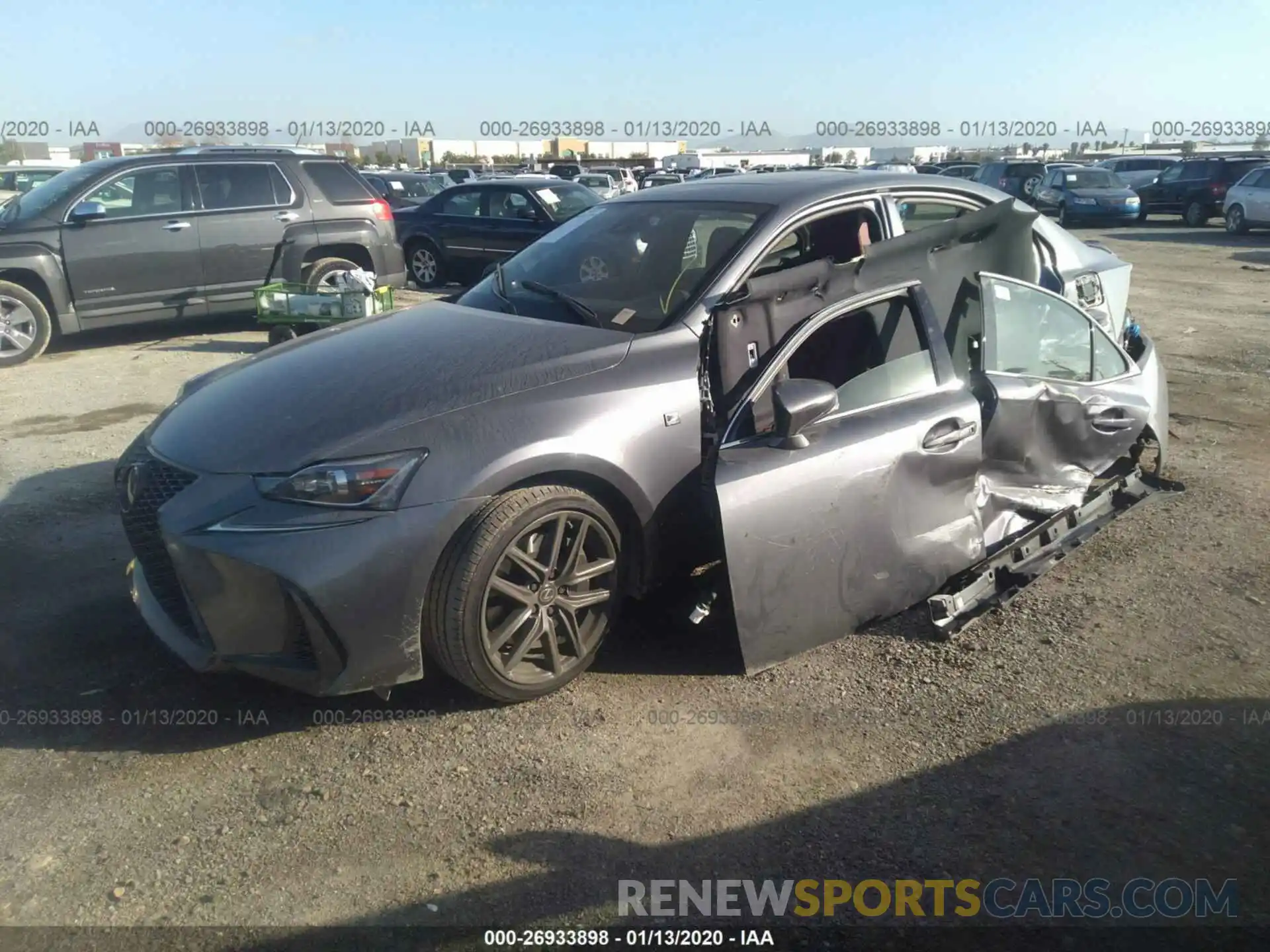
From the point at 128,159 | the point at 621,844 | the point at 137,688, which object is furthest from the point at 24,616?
the point at 128,159

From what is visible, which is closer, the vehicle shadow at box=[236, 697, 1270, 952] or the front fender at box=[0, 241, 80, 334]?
the vehicle shadow at box=[236, 697, 1270, 952]

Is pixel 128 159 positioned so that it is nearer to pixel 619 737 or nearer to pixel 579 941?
pixel 619 737

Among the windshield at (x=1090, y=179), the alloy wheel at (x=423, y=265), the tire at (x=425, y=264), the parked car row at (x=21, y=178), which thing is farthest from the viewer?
the windshield at (x=1090, y=179)

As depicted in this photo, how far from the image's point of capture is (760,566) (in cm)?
344

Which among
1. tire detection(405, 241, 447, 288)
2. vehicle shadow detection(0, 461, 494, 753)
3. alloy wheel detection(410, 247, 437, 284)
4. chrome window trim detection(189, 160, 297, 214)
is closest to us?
vehicle shadow detection(0, 461, 494, 753)

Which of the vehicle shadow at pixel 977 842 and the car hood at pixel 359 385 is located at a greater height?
the car hood at pixel 359 385

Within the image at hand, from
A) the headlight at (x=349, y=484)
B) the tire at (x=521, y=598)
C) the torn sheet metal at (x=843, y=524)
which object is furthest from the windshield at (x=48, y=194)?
the torn sheet metal at (x=843, y=524)

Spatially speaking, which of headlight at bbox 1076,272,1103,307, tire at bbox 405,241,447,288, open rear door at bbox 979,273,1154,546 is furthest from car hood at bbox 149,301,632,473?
tire at bbox 405,241,447,288

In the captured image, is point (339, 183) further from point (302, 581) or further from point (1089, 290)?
point (302, 581)

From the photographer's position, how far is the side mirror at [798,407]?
3520 millimetres

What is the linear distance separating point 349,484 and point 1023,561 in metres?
2.94

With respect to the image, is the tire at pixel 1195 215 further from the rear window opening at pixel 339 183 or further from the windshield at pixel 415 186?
the rear window opening at pixel 339 183

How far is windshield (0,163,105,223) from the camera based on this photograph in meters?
9.26

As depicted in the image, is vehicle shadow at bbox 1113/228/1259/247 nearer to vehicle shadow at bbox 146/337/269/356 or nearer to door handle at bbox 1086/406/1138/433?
door handle at bbox 1086/406/1138/433
